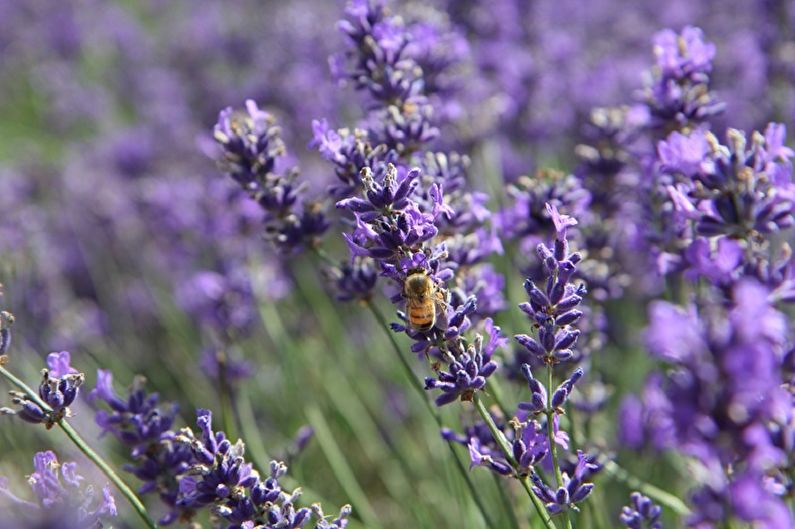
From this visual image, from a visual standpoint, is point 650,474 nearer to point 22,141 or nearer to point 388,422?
point 388,422

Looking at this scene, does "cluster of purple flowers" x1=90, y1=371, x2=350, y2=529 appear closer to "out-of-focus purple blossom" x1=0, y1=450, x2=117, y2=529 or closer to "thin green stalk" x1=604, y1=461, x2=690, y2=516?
"out-of-focus purple blossom" x1=0, y1=450, x2=117, y2=529

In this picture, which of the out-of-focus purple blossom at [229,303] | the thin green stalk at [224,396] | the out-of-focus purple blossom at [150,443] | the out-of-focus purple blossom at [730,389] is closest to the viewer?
the out-of-focus purple blossom at [730,389]

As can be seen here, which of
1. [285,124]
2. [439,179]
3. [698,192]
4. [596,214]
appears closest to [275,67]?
[285,124]

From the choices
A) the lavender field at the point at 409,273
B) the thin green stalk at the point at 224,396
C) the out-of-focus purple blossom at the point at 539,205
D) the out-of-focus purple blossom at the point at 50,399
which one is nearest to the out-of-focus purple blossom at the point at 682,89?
the lavender field at the point at 409,273

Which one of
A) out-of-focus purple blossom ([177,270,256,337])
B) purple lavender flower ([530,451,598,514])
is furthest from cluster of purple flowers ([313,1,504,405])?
out-of-focus purple blossom ([177,270,256,337])

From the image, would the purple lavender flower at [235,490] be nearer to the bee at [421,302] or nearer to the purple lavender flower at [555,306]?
the bee at [421,302]

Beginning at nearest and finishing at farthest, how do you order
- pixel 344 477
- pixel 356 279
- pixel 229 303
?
pixel 356 279, pixel 344 477, pixel 229 303

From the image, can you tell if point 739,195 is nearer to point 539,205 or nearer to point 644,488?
point 539,205

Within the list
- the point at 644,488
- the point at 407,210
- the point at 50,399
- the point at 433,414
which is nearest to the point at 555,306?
the point at 407,210

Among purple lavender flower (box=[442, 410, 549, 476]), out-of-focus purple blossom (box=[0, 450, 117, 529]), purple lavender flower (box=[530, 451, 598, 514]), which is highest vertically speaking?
out-of-focus purple blossom (box=[0, 450, 117, 529])
